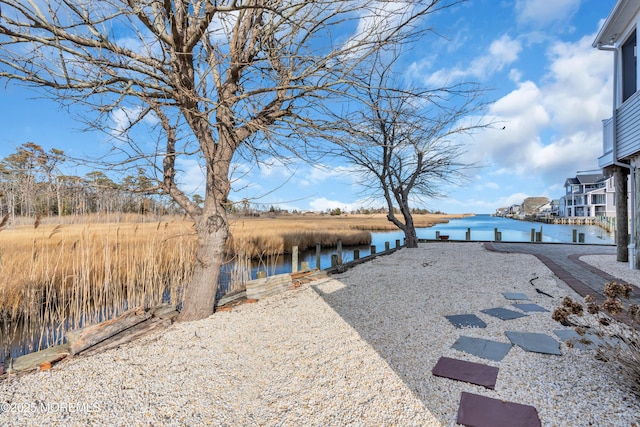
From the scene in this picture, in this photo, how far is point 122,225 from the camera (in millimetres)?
4562

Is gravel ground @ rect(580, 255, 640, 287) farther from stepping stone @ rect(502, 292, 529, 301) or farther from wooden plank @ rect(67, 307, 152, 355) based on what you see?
wooden plank @ rect(67, 307, 152, 355)

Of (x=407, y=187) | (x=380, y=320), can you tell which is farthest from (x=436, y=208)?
(x=380, y=320)

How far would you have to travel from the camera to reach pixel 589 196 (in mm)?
35719

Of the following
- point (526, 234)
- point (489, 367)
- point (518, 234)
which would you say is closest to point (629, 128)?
point (489, 367)

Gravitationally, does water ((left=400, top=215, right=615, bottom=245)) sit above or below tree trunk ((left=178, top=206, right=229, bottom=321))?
below

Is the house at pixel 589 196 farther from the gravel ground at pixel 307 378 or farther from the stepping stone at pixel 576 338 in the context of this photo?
the gravel ground at pixel 307 378

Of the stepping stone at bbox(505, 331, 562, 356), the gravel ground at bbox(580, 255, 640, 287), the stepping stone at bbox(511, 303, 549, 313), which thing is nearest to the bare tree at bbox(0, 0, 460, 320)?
the stepping stone at bbox(505, 331, 562, 356)

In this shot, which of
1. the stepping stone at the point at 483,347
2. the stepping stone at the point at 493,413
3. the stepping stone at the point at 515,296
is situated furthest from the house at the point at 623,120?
the stepping stone at the point at 493,413

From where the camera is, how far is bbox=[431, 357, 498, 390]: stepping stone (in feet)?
6.76

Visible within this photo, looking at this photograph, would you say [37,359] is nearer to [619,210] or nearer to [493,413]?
[493,413]

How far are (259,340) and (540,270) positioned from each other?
6172mm

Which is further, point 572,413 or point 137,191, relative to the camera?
point 137,191

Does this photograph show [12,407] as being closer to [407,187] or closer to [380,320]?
[380,320]

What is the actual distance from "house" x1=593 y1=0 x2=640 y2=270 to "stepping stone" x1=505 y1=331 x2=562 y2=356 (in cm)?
501
